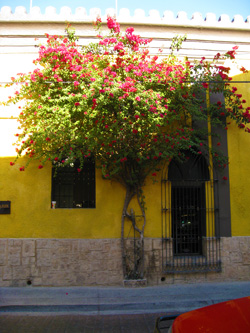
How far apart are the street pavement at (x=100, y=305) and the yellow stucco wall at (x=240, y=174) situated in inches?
61.1

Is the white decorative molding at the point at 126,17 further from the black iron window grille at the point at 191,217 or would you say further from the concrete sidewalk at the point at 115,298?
the concrete sidewalk at the point at 115,298

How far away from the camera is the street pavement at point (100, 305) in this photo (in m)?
5.62

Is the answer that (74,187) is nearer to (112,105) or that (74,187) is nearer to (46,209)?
(46,209)

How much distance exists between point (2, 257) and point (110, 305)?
3061 millimetres

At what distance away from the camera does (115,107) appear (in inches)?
275

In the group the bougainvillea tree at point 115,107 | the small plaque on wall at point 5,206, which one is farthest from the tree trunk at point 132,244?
the small plaque on wall at point 5,206

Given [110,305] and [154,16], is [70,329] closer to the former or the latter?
[110,305]

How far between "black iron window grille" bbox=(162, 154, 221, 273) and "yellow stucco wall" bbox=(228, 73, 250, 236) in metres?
0.50

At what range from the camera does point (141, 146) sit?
24.8ft

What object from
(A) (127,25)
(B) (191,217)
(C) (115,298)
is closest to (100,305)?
(C) (115,298)

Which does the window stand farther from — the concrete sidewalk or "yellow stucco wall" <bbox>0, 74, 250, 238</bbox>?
the concrete sidewalk

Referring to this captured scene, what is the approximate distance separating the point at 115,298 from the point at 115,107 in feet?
13.3

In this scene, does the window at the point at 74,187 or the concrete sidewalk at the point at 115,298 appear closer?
the concrete sidewalk at the point at 115,298

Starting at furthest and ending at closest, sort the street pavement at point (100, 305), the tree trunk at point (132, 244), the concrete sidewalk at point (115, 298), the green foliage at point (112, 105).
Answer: the tree trunk at point (132, 244) < the green foliage at point (112, 105) < the concrete sidewalk at point (115, 298) < the street pavement at point (100, 305)
